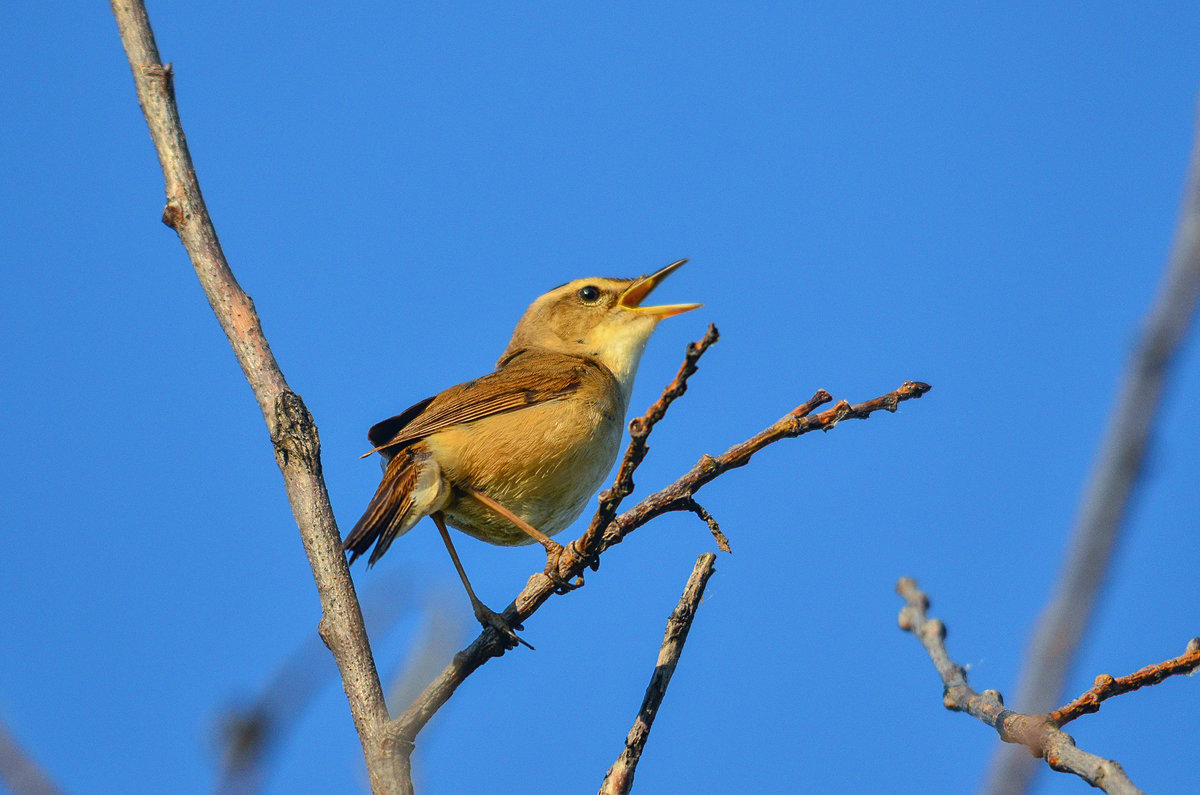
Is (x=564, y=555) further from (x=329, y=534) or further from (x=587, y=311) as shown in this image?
(x=587, y=311)

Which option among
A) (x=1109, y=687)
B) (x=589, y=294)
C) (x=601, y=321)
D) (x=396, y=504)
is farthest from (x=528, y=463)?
(x=1109, y=687)

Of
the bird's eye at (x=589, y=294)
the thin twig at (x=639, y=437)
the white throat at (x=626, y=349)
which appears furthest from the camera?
the bird's eye at (x=589, y=294)

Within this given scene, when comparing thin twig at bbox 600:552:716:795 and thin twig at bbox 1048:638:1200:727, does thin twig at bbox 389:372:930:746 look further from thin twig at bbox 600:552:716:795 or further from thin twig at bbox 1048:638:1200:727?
thin twig at bbox 1048:638:1200:727

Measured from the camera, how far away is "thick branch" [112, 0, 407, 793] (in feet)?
12.2

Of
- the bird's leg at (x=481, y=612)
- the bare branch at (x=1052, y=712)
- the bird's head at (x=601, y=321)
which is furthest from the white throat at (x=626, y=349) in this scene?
the bare branch at (x=1052, y=712)

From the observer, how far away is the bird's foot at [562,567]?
4327 millimetres

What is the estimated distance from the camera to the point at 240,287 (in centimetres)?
412

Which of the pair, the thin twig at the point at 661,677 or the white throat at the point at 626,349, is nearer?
the thin twig at the point at 661,677

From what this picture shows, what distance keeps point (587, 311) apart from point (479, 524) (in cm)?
224

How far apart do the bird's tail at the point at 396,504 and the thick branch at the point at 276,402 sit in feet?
3.96

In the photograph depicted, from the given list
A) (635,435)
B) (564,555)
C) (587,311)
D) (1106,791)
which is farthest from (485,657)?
(587,311)

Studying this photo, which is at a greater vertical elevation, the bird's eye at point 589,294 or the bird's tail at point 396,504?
the bird's eye at point 589,294

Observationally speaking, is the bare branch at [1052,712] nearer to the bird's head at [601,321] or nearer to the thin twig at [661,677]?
the thin twig at [661,677]

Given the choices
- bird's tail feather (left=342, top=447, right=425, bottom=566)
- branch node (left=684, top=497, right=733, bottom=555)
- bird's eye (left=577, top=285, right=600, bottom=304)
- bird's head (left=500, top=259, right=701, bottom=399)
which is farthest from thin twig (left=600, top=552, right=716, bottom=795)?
bird's eye (left=577, top=285, right=600, bottom=304)
